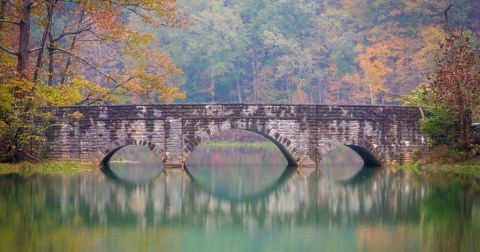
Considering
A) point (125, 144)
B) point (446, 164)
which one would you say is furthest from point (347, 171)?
point (125, 144)

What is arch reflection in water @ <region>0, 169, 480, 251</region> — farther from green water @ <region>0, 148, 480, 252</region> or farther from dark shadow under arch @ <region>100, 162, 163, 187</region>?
dark shadow under arch @ <region>100, 162, 163, 187</region>

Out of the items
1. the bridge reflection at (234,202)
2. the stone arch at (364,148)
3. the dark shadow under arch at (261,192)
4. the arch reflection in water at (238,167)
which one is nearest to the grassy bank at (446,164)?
the stone arch at (364,148)

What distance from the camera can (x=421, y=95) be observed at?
33406 mm

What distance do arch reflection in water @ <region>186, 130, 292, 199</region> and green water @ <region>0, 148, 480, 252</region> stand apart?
4.3 inches

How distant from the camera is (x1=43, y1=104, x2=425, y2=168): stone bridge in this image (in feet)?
103

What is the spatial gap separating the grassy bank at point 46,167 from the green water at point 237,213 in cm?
101

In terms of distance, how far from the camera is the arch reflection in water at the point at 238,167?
81.7ft

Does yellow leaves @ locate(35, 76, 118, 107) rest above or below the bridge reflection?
above

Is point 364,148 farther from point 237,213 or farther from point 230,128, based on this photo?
point 237,213

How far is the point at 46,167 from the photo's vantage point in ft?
94.8

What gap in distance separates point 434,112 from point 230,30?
30850 mm

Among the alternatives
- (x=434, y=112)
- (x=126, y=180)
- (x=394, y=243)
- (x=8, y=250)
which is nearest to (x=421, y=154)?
(x=434, y=112)

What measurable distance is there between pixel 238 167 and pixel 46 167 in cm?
864

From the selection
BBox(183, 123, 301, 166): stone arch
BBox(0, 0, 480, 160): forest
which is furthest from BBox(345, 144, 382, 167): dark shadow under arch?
BBox(0, 0, 480, 160): forest
